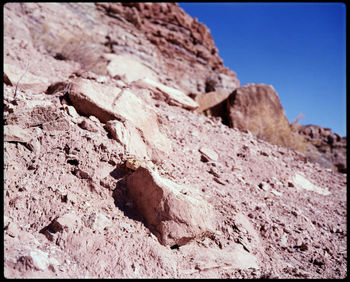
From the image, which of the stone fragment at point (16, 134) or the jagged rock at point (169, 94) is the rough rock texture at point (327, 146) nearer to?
the jagged rock at point (169, 94)

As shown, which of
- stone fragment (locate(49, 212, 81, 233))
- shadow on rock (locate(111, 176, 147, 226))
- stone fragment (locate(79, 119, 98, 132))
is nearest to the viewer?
stone fragment (locate(49, 212, 81, 233))

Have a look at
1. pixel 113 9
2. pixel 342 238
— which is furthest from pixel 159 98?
pixel 113 9

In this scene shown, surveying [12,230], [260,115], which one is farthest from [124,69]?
[12,230]

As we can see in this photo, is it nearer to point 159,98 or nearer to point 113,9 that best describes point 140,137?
point 159,98

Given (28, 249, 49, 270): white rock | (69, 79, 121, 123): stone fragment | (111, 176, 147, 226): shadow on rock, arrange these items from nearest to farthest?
(28, 249, 49, 270): white rock, (111, 176, 147, 226): shadow on rock, (69, 79, 121, 123): stone fragment

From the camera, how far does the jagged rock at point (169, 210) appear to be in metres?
1.75

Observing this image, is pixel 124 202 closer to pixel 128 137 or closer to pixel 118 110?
pixel 128 137

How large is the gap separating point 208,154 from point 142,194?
5.31 ft

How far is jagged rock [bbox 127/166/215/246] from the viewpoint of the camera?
175 cm

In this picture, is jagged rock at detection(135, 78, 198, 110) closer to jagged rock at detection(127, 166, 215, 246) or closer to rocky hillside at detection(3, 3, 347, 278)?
rocky hillside at detection(3, 3, 347, 278)

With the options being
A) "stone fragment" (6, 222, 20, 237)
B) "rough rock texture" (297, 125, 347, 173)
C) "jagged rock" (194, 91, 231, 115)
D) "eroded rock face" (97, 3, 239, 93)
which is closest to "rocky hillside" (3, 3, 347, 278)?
"stone fragment" (6, 222, 20, 237)

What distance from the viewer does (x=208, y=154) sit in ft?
11.0

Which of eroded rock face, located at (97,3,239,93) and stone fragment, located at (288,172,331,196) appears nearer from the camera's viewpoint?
stone fragment, located at (288,172,331,196)

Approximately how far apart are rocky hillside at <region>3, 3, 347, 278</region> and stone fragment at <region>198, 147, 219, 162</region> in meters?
0.02
